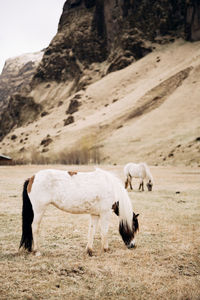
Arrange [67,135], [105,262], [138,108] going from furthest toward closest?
1. [67,135]
2. [138,108]
3. [105,262]

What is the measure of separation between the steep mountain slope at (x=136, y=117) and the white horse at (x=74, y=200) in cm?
4406

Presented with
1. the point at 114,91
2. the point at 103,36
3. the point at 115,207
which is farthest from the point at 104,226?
the point at 103,36

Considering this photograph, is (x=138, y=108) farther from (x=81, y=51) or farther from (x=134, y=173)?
(x=81, y=51)

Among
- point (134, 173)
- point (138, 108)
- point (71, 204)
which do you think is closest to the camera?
point (71, 204)

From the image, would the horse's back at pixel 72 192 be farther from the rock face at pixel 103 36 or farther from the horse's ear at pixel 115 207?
the rock face at pixel 103 36

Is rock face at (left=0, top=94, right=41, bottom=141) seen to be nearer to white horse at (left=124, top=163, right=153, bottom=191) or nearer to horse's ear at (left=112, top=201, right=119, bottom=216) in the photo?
white horse at (left=124, top=163, right=153, bottom=191)

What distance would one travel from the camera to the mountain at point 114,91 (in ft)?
223

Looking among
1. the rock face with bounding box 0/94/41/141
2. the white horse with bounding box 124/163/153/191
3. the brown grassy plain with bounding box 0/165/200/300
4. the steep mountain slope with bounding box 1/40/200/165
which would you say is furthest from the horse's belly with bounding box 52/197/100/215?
the rock face with bounding box 0/94/41/141

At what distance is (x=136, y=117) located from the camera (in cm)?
8056

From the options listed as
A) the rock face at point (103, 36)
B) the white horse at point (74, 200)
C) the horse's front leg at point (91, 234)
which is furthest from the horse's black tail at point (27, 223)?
the rock face at point (103, 36)

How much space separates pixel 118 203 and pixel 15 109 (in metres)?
150

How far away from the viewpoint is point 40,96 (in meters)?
140

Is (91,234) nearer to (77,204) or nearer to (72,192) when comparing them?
(77,204)

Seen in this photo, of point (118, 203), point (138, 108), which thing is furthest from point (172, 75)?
point (118, 203)
